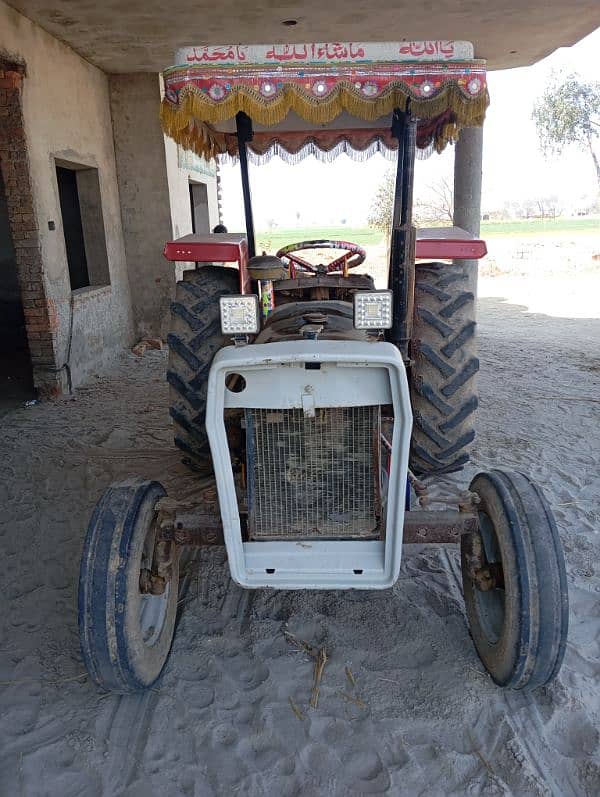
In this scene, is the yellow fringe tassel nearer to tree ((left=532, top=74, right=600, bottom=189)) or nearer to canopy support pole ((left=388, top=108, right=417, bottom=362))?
canopy support pole ((left=388, top=108, right=417, bottom=362))

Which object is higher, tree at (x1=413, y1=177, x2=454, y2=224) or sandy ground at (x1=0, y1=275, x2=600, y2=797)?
tree at (x1=413, y1=177, x2=454, y2=224)

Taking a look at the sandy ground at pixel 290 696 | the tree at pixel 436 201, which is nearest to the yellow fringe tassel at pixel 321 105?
the sandy ground at pixel 290 696

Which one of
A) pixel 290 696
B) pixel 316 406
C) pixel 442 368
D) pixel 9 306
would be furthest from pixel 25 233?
pixel 290 696

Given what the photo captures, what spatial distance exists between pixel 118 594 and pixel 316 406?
3.06 feet

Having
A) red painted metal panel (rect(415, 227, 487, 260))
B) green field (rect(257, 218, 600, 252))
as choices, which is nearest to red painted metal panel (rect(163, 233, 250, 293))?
red painted metal panel (rect(415, 227, 487, 260))

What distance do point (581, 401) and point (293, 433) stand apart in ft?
13.6

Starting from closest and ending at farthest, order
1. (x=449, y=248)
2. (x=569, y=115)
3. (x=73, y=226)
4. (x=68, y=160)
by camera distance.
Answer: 1. (x=449, y=248)
2. (x=68, y=160)
3. (x=73, y=226)
4. (x=569, y=115)

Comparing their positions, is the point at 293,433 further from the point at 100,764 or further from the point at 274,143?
the point at 274,143

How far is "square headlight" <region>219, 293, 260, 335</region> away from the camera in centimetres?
236

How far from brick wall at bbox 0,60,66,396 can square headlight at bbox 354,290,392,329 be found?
4.56 m

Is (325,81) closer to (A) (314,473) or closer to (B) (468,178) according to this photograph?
(A) (314,473)

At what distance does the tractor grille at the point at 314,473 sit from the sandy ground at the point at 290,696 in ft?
1.86

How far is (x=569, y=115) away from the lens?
88.7ft

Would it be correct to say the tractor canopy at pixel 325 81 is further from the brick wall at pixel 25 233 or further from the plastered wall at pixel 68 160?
the plastered wall at pixel 68 160
